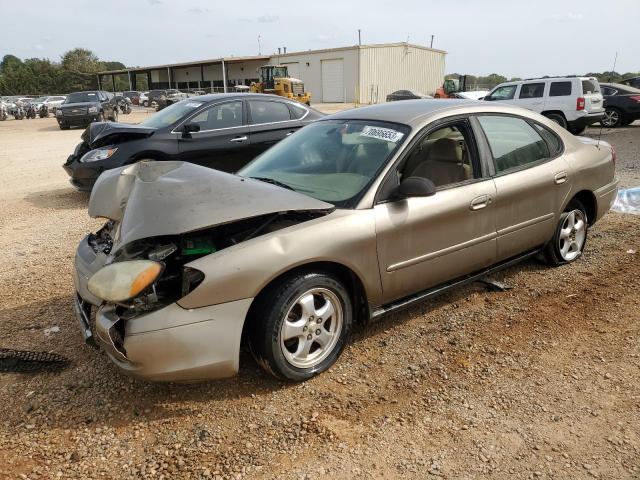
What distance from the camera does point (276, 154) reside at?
4.04 meters

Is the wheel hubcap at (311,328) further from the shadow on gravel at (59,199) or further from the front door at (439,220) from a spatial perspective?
the shadow on gravel at (59,199)

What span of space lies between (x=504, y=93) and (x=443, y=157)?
47.3 feet

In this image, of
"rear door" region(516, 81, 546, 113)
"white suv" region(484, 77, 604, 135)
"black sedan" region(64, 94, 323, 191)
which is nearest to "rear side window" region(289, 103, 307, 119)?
A: "black sedan" region(64, 94, 323, 191)

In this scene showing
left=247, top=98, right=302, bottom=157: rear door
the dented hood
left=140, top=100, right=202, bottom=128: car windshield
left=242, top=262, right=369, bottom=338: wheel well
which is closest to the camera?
the dented hood

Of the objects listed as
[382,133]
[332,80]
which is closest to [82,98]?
[382,133]

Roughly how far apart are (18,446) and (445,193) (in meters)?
2.89

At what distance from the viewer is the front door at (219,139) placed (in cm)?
758

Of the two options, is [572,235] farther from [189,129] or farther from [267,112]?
[189,129]

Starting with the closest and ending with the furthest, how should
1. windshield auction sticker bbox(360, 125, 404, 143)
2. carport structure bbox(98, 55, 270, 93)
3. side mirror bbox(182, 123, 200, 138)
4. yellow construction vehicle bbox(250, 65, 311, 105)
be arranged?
windshield auction sticker bbox(360, 125, 404, 143) → side mirror bbox(182, 123, 200, 138) → yellow construction vehicle bbox(250, 65, 311, 105) → carport structure bbox(98, 55, 270, 93)

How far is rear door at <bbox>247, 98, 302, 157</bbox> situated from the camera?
26.1ft

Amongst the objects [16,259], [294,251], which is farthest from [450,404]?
[16,259]

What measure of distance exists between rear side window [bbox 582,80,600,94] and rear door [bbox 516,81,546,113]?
111cm

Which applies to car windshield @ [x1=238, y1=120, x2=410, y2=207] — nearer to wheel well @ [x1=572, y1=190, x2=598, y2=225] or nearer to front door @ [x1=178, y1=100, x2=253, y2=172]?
wheel well @ [x1=572, y1=190, x2=598, y2=225]

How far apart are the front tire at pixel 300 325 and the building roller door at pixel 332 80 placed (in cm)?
4556
